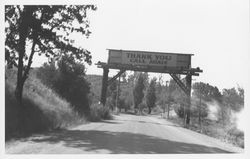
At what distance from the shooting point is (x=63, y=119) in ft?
78.4

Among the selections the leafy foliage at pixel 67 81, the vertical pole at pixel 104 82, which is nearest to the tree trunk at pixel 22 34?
the leafy foliage at pixel 67 81

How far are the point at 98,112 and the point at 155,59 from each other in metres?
7.47

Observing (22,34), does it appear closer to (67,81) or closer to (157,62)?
(67,81)

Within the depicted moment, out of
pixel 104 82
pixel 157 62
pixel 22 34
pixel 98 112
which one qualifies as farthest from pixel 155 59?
pixel 22 34

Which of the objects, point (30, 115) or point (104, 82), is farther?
point (104, 82)

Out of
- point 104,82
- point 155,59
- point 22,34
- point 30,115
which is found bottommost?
point 30,115

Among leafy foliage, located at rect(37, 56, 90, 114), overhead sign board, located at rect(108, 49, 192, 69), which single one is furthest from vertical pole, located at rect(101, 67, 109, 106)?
leafy foliage, located at rect(37, 56, 90, 114)

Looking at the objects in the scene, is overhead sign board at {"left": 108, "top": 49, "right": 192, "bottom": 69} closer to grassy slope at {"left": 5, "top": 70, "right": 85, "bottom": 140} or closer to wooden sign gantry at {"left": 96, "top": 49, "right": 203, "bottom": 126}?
wooden sign gantry at {"left": 96, "top": 49, "right": 203, "bottom": 126}

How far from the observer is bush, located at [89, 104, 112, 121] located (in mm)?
32509

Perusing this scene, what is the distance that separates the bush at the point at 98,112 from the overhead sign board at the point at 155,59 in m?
4.95

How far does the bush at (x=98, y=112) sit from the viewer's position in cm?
3251

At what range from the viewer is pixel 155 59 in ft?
116
